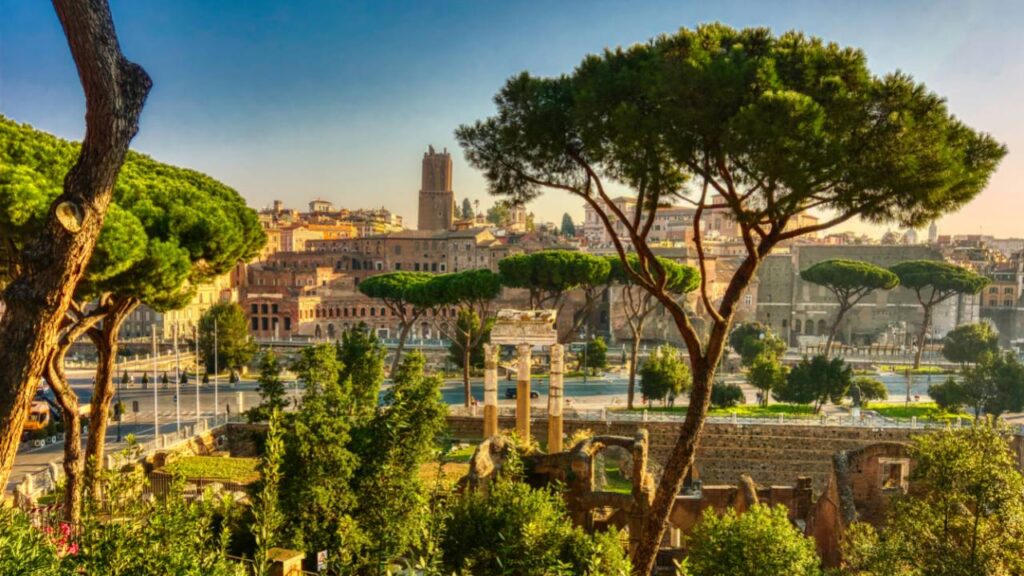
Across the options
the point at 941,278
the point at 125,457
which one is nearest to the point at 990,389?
the point at 941,278

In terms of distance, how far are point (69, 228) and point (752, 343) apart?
94.5 feet

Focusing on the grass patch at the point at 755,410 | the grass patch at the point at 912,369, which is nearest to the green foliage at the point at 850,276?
the grass patch at the point at 912,369

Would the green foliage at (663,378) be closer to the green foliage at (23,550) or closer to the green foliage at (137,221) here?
the green foliage at (137,221)

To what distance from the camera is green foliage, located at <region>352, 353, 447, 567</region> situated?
5.29 m

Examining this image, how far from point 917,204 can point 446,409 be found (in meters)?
4.74

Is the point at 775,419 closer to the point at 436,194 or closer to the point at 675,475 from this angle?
the point at 675,475

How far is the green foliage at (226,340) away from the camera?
28.0 meters

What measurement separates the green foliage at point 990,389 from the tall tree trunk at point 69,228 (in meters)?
23.9

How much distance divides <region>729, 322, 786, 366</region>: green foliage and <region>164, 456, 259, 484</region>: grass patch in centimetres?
1846

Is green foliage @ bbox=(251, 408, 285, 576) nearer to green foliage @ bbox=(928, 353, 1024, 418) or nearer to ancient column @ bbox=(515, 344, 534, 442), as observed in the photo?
ancient column @ bbox=(515, 344, 534, 442)

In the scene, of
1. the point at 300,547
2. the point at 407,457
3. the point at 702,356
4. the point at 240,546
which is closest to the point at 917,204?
the point at 702,356

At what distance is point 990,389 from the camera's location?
2134 cm

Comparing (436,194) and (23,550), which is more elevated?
(436,194)

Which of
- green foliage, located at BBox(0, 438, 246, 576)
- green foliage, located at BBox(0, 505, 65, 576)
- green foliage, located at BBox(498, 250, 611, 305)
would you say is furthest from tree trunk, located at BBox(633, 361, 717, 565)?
green foliage, located at BBox(498, 250, 611, 305)
